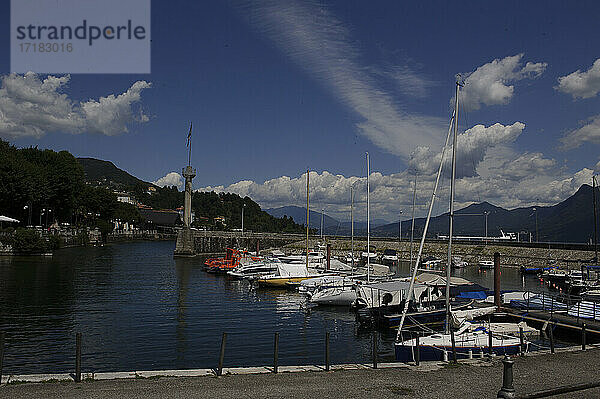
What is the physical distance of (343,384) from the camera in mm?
13719

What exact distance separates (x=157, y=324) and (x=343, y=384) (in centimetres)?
2196

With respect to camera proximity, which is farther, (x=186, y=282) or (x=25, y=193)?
(x=25, y=193)

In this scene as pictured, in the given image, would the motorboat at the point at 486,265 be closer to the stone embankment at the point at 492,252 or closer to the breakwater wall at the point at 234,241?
the stone embankment at the point at 492,252

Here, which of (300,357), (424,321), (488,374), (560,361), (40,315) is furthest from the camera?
(40,315)

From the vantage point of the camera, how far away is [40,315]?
3369 centimetres

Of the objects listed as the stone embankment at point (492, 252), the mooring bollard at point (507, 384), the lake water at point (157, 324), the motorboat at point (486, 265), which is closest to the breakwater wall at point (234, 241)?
the stone embankment at point (492, 252)

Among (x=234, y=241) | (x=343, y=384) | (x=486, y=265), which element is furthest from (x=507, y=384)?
(x=234, y=241)

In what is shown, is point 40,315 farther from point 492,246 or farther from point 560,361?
point 492,246

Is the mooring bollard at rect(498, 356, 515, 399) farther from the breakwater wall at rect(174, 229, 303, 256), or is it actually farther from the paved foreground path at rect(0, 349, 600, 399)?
the breakwater wall at rect(174, 229, 303, 256)

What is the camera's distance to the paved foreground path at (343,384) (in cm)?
1245

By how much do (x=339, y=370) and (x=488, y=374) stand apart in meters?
4.66

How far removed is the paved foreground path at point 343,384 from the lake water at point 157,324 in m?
8.87

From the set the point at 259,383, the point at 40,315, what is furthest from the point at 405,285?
the point at 40,315

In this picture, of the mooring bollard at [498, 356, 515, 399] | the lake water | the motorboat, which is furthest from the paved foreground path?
the motorboat
